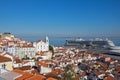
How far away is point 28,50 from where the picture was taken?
4019cm

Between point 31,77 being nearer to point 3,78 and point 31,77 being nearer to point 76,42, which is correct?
point 3,78

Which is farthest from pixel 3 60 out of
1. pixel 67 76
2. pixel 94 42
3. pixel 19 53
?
pixel 94 42

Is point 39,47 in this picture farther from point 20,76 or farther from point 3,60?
point 20,76

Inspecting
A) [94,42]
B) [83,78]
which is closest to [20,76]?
[83,78]

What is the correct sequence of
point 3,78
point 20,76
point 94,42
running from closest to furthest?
point 3,78, point 20,76, point 94,42

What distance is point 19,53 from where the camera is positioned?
1553 inches

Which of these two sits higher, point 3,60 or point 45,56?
point 3,60

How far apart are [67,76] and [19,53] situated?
1005 inches

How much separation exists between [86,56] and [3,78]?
37169 millimetres

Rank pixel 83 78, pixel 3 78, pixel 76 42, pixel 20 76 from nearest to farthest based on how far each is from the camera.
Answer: pixel 3 78 → pixel 20 76 → pixel 83 78 → pixel 76 42

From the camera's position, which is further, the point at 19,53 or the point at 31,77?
the point at 19,53

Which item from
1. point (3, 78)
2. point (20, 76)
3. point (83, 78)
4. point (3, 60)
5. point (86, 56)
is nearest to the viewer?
point (3, 78)

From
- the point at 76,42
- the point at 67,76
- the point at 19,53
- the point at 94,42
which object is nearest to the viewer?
the point at 67,76

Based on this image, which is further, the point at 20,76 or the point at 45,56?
the point at 45,56
